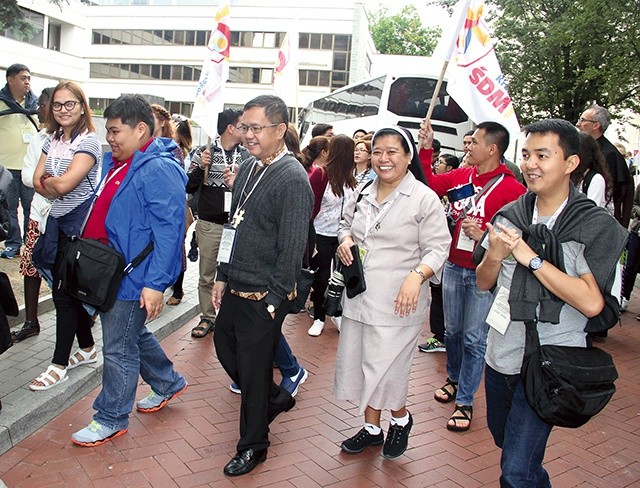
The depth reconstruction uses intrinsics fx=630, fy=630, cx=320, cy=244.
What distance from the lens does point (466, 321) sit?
451 centimetres

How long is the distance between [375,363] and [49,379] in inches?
92.1

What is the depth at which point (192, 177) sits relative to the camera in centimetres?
607

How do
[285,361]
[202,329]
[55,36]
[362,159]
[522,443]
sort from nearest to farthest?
1. [522,443]
2. [285,361]
3. [202,329]
4. [362,159]
5. [55,36]

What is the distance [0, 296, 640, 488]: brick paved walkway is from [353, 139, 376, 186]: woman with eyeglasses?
2.51 metres

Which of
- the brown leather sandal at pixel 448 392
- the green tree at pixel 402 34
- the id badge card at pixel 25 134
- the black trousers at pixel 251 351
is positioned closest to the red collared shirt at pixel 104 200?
the black trousers at pixel 251 351

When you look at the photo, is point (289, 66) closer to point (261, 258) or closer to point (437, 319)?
point (437, 319)

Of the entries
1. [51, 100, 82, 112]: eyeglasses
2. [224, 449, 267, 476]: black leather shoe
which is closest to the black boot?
[51, 100, 82, 112]: eyeglasses

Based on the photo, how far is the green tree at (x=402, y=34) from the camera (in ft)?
205

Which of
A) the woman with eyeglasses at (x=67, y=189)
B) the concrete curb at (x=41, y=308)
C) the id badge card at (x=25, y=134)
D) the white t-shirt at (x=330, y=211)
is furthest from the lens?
the id badge card at (x=25, y=134)

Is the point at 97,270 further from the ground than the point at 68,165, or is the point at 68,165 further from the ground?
the point at 68,165

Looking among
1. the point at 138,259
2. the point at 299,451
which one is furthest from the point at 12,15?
the point at 299,451

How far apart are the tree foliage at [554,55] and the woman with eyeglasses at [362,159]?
778 cm

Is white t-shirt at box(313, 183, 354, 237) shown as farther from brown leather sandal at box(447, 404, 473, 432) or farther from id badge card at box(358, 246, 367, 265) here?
id badge card at box(358, 246, 367, 265)

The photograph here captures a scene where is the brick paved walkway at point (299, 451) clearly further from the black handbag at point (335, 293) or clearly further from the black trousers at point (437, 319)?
the black trousers at point (437, 319)
